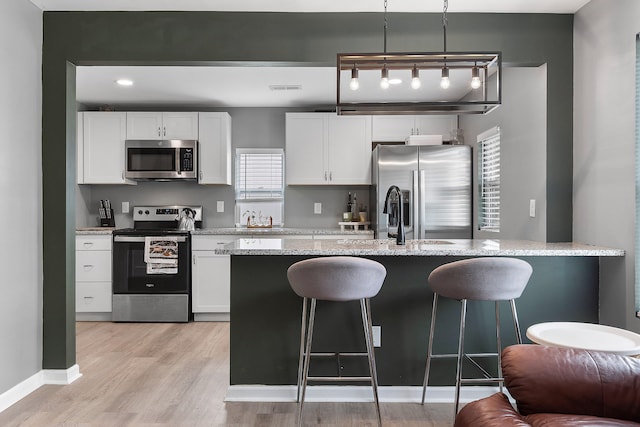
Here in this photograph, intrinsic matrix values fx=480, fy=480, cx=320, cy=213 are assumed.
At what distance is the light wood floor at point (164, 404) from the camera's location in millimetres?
2502

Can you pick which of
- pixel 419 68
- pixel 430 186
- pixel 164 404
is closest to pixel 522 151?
pixel 430 186

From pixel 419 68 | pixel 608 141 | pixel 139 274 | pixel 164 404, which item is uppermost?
pixel 419 68

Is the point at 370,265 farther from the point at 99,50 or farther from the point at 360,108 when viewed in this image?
the point at 99,50

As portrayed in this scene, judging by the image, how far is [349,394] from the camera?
110 inches

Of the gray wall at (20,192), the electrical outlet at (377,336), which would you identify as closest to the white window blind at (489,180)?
the electrical outlet at (377,336)

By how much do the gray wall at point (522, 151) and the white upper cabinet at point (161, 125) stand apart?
2.99 metres

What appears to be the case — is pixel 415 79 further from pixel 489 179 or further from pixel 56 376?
pixel 56 376

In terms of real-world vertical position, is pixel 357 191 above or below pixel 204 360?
above

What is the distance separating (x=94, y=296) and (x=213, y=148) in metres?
1.90

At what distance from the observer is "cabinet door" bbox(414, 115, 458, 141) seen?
5160mm

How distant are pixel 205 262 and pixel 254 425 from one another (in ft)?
8.41

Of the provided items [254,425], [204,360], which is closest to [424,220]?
[204,360]

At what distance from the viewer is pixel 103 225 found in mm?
5352

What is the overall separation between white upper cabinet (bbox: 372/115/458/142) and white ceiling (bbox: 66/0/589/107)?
1.97 feet
